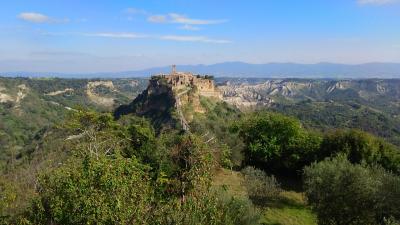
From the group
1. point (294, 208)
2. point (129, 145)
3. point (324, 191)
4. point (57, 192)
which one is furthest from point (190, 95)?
point (57, 192)

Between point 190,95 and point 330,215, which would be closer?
point 330,215

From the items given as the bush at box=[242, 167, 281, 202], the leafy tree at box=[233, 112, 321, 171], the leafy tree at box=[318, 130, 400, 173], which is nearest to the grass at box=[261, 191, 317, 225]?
the bush at box=[242, 167, 281, 202]

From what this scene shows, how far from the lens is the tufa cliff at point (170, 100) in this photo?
9000cm

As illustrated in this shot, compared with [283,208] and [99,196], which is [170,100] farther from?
[99,196]

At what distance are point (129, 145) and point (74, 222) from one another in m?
22.5

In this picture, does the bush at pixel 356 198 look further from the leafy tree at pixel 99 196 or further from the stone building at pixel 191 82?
the stone building at pixel 191 82

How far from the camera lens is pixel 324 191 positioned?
68.8 ft

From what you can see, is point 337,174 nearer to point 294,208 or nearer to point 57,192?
point 294,208

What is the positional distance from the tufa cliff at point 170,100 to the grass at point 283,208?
173 ft

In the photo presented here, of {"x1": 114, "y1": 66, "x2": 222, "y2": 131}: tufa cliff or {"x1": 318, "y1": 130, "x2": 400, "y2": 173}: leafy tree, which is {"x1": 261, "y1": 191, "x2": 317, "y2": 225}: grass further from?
{"x1": 114, "y1": 66, "x2": 222, "y2": 131}: tufa cliff

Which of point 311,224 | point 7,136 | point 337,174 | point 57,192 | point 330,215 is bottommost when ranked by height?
point 7,136

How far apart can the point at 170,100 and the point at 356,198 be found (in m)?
77.7

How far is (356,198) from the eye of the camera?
2005cm

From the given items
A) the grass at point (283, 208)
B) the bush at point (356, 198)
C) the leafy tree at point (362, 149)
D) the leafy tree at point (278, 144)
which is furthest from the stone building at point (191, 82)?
the bush at point (356, 198)
